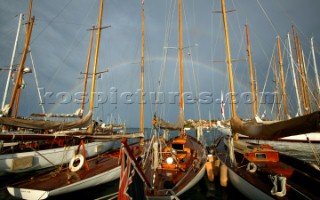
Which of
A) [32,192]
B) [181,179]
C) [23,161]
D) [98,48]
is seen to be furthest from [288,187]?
[98,48]

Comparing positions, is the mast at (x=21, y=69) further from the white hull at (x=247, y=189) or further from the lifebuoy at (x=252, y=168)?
the lifebuoy at (x=252, y=168)

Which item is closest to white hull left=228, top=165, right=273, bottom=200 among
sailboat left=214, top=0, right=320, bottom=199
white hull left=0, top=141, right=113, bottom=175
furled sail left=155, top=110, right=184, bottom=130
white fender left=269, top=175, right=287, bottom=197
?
sailboat left=214, top=0, right=320, bottom=199

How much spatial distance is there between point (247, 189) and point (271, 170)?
6.55 ft

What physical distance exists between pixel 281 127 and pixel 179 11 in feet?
Result: 68.5

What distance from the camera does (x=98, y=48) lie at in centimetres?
1839

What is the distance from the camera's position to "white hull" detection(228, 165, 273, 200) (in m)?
7.37

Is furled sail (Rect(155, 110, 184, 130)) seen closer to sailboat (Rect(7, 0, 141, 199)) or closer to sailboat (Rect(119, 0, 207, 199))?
sailboat (Rect(119, 0, 207, 199))

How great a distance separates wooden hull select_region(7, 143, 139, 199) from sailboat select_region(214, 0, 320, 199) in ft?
23.1

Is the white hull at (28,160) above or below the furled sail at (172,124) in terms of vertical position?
below

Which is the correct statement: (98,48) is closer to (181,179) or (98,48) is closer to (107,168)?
(107,168)

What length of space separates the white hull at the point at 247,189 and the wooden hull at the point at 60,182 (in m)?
6.74

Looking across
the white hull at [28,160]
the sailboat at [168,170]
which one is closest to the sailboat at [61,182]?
the white hull at [28,160]

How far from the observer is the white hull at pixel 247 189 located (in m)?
7.37

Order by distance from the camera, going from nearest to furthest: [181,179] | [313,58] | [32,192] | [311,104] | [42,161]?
[32,192] < [181,179] < [42,161] < [313,58] < [311,104]
